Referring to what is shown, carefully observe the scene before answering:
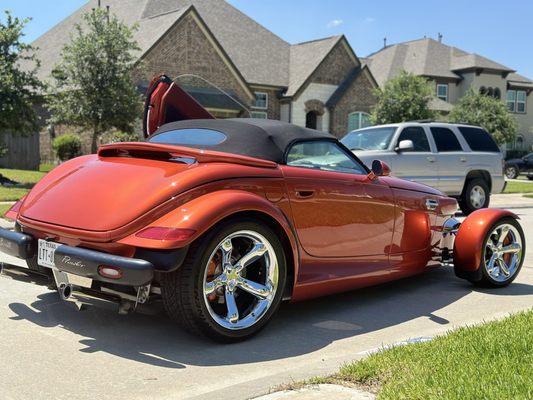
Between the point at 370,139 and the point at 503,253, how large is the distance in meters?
6.92

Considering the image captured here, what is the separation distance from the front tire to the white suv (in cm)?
786

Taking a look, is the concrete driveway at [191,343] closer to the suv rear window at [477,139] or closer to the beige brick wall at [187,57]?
the suv rear window at [477,139]

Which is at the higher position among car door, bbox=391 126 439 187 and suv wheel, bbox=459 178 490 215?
car door, bbox=391 126 439 187

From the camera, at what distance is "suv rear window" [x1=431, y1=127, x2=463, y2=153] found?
13289 mm

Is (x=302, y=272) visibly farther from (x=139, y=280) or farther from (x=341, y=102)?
(x=341, y=102)

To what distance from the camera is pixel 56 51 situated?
35531 mm

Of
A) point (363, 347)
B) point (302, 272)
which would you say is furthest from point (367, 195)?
point (363, 347)

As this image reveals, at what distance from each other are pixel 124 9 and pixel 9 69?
19.0 metres

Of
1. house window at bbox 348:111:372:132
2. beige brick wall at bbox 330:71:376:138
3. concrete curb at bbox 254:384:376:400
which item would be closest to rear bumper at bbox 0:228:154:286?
concrete curb at bbox 254:384:376:400

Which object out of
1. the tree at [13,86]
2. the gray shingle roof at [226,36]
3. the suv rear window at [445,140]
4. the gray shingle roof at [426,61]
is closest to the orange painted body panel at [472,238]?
the suv rear window at [445,140]

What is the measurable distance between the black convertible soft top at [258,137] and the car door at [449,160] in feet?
27.8

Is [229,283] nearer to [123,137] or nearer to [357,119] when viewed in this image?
[123,137]

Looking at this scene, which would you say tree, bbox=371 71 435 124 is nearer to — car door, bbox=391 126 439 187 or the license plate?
car door, bbox=391 126 439 187

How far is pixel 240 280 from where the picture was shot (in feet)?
14.1
